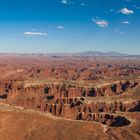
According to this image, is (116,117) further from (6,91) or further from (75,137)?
(6,91)

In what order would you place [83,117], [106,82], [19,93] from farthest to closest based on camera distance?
[106,82] < [19,93] < [83,117]

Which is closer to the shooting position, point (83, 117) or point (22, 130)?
point (22, 130)

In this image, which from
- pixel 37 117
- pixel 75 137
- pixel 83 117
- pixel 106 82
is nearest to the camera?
pixel 75 137

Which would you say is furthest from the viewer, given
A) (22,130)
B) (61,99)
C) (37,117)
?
(61,99)

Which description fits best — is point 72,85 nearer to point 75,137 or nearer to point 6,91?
point 6,91

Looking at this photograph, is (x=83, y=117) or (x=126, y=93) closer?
(x=83, y=117)

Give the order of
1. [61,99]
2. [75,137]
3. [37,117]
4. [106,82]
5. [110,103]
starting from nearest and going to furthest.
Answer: [75,137]
[37,117]
[110,103]
[61,99]
[106,82]

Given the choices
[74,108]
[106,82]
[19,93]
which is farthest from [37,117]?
[106,82]

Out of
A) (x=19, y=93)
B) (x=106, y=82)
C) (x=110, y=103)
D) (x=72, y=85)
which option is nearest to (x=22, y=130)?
(x=110, y=103)
